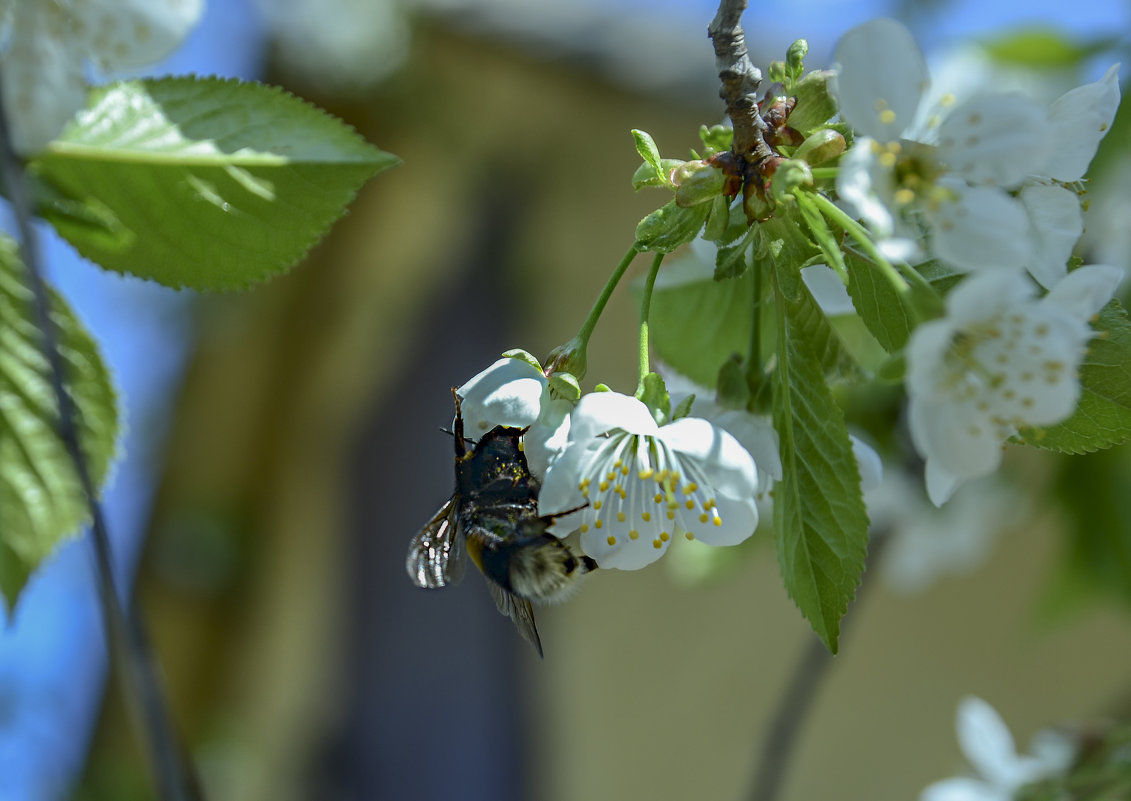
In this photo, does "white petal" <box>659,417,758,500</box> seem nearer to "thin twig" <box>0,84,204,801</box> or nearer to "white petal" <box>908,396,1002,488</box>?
"white petal" <box>908,396,1002,488</box>

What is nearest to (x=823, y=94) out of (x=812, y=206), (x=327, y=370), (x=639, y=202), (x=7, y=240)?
(x=812, y=206)

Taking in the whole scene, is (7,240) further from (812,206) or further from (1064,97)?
(1064,97)

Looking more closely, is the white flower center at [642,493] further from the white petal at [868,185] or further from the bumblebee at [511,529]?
the white petal at [868,185]

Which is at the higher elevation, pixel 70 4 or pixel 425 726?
pixel 70 4

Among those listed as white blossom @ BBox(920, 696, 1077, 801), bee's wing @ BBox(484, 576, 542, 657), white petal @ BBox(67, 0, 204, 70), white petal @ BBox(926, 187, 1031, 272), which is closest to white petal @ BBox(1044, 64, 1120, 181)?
white petal @ BBox(926, 187, 1031, 272)

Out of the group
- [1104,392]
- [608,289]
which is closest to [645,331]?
[608,289]

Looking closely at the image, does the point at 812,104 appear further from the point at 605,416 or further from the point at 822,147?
the point at 605,416

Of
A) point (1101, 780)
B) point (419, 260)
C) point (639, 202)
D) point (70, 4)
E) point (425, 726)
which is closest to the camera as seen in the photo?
point (70, 4)
